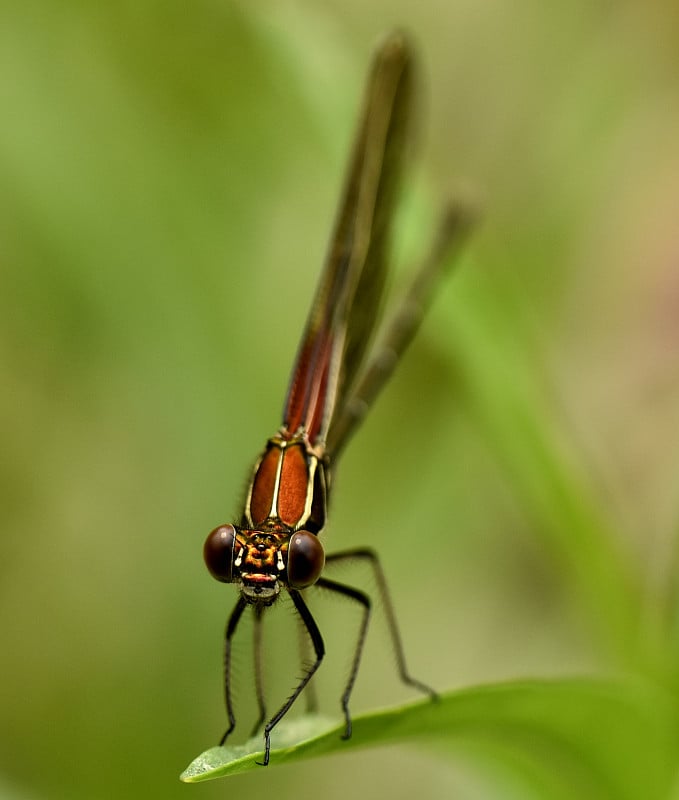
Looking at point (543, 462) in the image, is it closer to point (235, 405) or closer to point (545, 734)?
point (545, 734)

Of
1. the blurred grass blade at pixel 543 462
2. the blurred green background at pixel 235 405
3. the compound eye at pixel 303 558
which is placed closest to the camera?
the compound eye at pixel 303 558

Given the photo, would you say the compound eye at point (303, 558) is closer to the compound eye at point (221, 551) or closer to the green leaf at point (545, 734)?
the compound eye at point (221, 551)

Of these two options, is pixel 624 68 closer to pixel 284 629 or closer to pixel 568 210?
pixel 568 210

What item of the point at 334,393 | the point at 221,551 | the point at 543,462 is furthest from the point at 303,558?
the point at 543,462

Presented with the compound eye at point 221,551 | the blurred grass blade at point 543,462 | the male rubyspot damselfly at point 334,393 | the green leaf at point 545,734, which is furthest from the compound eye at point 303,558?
the blurred grass blade at point 543,462

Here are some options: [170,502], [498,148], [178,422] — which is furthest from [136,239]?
[498,148]

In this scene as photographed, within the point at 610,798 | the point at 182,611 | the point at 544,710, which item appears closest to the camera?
the point at 544,710
